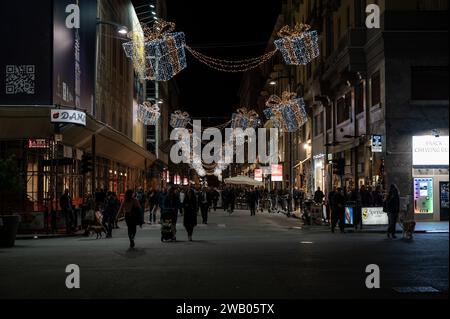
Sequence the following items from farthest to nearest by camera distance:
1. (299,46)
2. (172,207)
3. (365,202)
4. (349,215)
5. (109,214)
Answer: (299,46)
(365,202)
(349,215)
(109,214)
(172,207)

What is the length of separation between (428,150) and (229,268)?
1933 centimetres

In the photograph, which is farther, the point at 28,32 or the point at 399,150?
the point at 399,150

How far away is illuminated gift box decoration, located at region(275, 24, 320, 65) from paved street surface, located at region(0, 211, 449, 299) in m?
20.4

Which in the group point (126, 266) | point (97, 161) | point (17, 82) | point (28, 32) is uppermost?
point (28, 32)

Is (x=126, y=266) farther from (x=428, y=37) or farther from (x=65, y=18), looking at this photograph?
(x=428, y=37)

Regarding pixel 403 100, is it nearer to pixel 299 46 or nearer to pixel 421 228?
pixel 421 228

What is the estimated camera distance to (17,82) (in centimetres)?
2830

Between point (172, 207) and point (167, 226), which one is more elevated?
point (172, 207)

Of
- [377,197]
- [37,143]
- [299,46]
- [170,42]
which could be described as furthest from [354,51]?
[37,143]

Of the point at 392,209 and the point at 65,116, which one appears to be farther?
the point at 65,116

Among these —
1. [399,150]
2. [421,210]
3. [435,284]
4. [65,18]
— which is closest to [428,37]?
[399,150]

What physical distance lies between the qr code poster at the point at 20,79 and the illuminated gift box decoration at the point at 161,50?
6.55 metres

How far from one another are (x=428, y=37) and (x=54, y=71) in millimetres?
16957

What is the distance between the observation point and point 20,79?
2828 centimetres
